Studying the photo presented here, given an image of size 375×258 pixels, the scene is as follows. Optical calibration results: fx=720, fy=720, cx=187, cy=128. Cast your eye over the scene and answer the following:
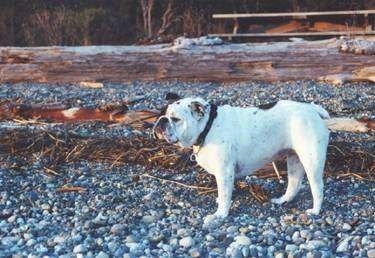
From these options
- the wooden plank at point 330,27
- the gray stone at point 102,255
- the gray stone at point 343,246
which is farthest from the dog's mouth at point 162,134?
the wooden plank at point 330,27

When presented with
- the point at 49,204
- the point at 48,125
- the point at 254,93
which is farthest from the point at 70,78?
the point at 49,204

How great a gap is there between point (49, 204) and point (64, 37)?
1406 cm

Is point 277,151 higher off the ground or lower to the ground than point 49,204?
higher

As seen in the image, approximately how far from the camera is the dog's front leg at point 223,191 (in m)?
5.57

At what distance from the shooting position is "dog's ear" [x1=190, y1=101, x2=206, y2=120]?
5.36m

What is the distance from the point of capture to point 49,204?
6.14 m

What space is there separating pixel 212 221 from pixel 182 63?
29.2 ft

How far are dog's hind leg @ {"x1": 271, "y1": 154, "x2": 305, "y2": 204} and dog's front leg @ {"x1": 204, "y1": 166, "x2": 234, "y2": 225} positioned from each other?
0.61 metres

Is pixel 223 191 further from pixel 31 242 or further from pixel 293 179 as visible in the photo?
pixel 31 242

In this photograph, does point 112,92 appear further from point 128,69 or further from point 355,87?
point 355,87

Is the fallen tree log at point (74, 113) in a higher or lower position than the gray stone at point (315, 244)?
lower

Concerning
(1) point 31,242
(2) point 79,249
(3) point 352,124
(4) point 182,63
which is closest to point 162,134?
(2) point 79,249

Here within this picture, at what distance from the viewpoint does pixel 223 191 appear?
5.58 m

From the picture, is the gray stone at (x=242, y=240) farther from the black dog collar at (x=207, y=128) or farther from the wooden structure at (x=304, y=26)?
the wooden structure at (x=304, y=26)
